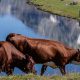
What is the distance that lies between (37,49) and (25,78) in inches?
250

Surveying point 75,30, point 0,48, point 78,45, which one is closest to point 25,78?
point 0,48

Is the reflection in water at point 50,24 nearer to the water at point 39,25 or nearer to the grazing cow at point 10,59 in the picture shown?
the water at point 39,25

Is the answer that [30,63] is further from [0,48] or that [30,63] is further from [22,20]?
[22,20]

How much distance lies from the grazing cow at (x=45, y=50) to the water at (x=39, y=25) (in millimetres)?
25817

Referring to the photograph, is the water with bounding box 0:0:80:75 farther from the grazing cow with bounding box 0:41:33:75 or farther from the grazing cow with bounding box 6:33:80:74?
the grazing cow with bounding box 0:41:33:75

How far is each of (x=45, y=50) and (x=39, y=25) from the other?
4350 centimetres

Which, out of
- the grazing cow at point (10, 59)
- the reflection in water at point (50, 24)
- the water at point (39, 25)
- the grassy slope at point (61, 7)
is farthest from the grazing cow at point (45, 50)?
the grassy slope at point (61, 7)

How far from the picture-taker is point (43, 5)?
3408 inches

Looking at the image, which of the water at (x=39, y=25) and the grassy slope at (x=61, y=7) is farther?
the grassy slope at (x=61, y=7)

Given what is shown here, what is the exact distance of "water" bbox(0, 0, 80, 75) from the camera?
49.0 m

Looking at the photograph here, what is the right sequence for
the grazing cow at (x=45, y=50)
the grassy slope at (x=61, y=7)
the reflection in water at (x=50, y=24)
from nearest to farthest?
the grazing cow at (x=45, y=50), the reflection in water at (x=50, y=24), the grassy slope at (x=61, y=7)

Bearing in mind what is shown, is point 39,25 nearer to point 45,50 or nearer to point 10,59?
point 45,50

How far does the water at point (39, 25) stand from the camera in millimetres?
48956

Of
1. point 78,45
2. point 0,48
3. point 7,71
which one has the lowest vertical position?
point 78,45
